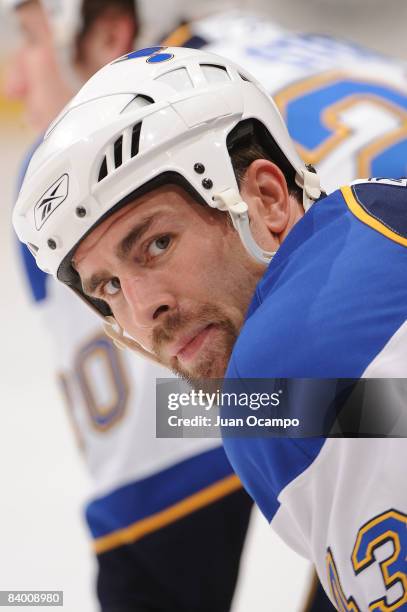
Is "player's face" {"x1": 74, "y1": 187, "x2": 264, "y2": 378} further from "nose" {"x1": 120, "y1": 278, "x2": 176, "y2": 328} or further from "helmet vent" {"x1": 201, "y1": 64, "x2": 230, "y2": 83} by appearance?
"helmet vent" {"x1": 201, "y1": 64, "x2": 230, "y2": 83}

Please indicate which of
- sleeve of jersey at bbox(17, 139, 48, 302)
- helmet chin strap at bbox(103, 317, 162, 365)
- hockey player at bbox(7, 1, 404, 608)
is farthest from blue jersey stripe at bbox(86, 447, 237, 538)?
helmet chin strap at bbox(103, 317, 162, 365)

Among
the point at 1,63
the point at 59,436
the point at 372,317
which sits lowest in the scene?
the point at 59,436

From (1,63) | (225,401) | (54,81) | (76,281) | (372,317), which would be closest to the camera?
(372,317)

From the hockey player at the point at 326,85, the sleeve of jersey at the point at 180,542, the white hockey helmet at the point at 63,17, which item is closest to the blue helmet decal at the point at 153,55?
the hockey player at the point at 326,85

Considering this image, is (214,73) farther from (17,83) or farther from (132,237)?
(17,83)

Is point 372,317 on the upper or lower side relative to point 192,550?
upper

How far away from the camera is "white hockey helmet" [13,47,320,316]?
3.75 feet

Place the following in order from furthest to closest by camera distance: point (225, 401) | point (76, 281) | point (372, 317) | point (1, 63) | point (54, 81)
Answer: point (1, 63) → point (54, 81) → point (76, 281) → point (225, 401) → point (372, 317)

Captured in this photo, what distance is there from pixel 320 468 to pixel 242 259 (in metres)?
0.31

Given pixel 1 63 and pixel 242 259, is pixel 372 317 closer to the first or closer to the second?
pixel 242 259

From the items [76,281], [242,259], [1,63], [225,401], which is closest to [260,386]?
[225,401]

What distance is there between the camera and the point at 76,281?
1.26 metres

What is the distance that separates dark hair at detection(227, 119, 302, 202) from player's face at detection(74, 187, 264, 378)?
0.07 meters

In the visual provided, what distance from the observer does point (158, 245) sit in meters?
1.16
